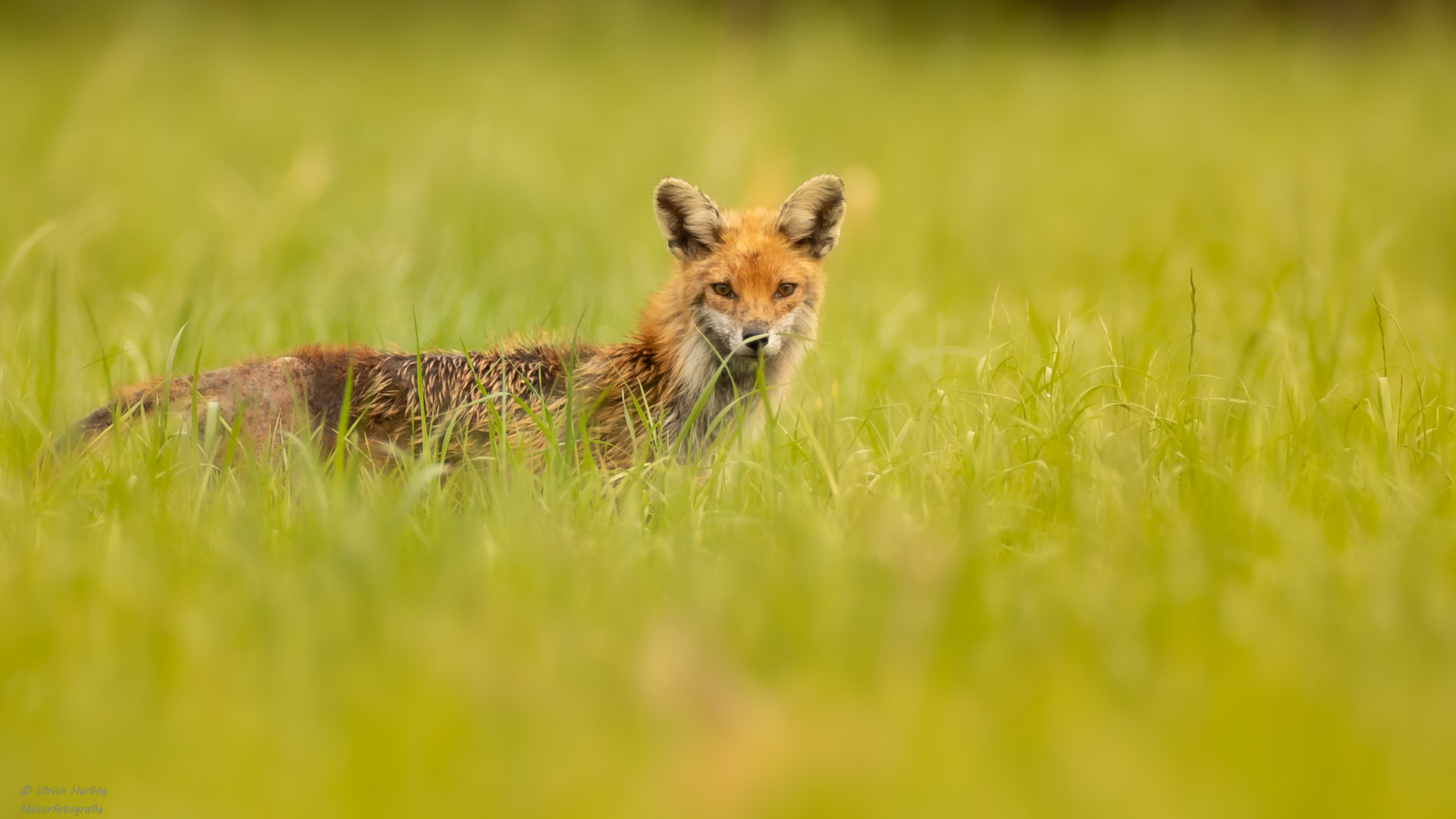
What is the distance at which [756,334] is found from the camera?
406cm

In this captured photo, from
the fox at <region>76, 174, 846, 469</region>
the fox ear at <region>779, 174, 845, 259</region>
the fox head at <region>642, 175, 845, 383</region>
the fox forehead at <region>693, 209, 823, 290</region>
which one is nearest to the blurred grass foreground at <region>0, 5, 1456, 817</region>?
the fox at <region>76, 174, 846, 469</region>

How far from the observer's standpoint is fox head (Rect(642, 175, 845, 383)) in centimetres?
419

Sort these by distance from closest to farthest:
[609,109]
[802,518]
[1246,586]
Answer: [1246,586]
[802,518]
[609,109]

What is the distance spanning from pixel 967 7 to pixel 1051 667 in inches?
802

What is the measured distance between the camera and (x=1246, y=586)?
2646 mm

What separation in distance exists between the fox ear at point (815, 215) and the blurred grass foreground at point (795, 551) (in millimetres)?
635

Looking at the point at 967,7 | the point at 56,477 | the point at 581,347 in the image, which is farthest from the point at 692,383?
the point at 967,7

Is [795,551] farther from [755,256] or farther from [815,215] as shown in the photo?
[815,215]

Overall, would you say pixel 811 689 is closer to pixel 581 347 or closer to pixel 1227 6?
pixel 581 347

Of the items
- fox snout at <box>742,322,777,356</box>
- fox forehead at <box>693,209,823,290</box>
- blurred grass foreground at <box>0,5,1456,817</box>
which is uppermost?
fox forehead at <box>693,209,823,290</box>

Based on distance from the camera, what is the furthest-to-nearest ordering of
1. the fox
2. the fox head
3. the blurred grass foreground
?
the fox head < the fox < the blurred grass foreground

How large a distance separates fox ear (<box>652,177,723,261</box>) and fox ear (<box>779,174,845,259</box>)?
30 centimetres

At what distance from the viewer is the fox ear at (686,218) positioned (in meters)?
4.38

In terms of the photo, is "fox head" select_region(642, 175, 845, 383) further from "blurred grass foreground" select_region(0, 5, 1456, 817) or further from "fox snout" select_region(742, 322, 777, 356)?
"blurred grass foreground" select_region(0, 5, 1456, 817)
